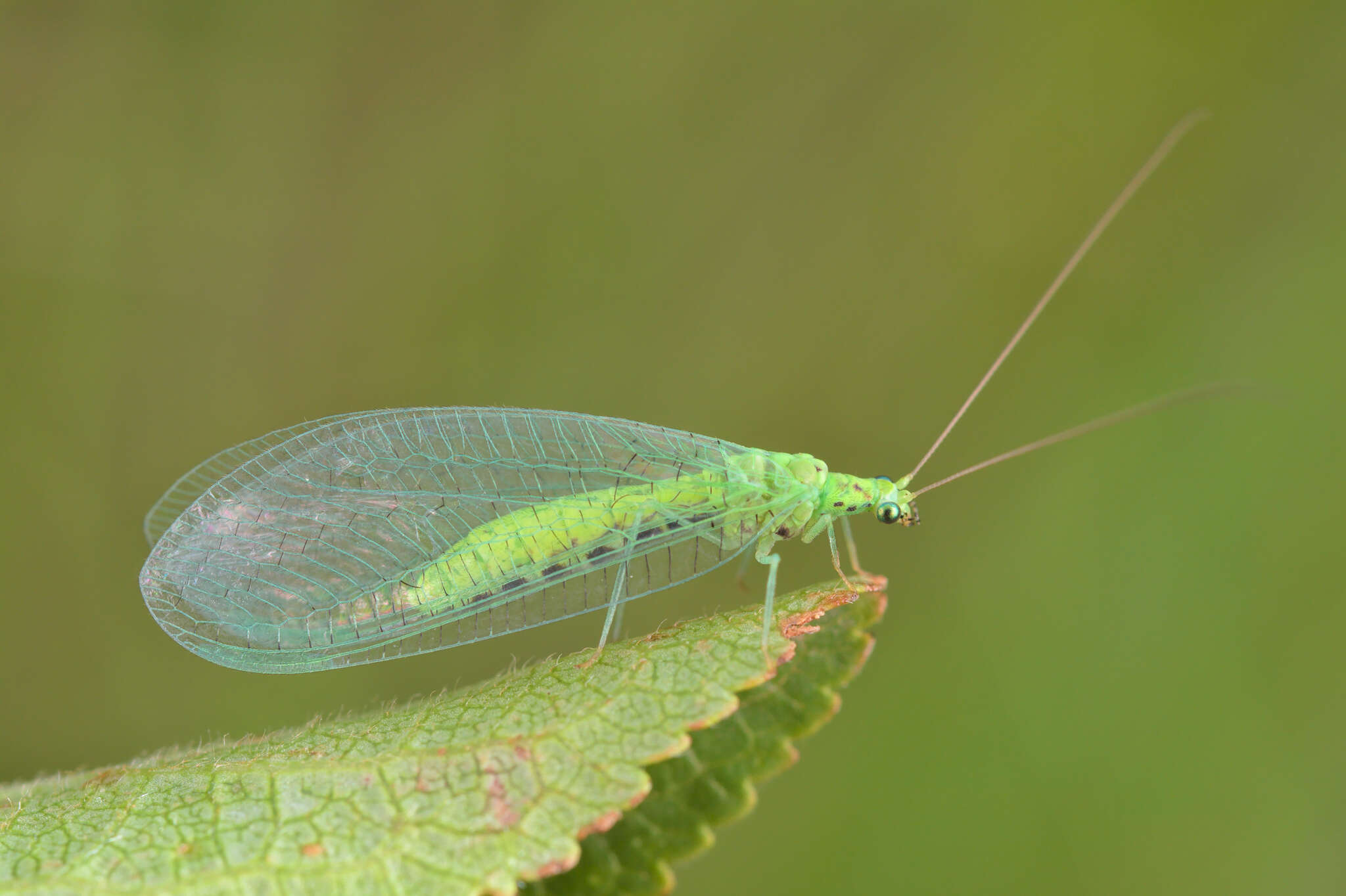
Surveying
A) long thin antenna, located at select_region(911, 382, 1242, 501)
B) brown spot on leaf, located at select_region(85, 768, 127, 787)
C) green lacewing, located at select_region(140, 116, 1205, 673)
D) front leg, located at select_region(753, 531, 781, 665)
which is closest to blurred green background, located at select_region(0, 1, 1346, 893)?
long thin antenna, located at select_region(911, 382, 1242, 501)

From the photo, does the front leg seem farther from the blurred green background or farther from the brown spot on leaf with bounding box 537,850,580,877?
the blurred green background

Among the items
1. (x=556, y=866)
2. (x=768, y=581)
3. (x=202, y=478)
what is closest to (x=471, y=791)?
(x=556, y=866)

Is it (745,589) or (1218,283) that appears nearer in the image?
(745,589)

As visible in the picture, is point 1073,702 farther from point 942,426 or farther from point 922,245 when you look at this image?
point 922,245

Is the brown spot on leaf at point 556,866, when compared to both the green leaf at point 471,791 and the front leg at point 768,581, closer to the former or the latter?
the green leaf at point 471,791

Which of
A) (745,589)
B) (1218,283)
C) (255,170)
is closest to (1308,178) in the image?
(1218,283)

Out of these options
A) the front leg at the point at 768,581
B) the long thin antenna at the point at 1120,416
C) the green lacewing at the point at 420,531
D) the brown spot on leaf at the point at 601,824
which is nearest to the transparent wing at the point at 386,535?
the green lacewing at the point at 420,531

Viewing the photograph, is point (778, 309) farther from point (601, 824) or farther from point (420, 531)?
point (601, 824)
